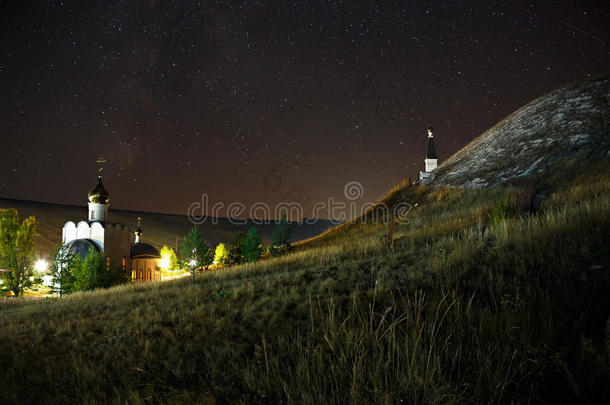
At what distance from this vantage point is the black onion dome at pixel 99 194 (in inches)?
2101

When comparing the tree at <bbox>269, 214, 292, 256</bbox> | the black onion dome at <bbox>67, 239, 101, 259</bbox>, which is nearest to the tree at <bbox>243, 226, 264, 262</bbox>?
the tree at <bbox>269, 214, 292, 256</bbox>

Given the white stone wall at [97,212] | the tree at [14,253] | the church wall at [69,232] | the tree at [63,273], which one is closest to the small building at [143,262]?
the white stone wall at [97,212]

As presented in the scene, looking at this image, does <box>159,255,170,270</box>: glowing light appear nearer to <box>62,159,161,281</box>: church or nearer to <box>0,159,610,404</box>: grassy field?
<box>62,159,161,281</box>: church

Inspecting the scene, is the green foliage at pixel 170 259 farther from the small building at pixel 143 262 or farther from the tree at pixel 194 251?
the tree at pixel 194 251

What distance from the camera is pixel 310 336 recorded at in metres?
4.35

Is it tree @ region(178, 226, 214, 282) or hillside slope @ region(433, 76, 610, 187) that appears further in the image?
tree @ region(178, 226, 214, 282)

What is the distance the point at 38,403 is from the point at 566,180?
21.8 m

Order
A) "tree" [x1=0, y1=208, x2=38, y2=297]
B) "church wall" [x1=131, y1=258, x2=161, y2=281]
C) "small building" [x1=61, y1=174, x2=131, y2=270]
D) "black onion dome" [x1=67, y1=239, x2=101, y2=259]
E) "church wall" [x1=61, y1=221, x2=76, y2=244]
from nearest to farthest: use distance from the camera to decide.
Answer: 1. "tree" [x1=0, y1=208, x2=38, y2=297]
2. "black onion dome" [x1=67, y1=239, x2=101, y2=259]
3. "small building" [x1=61, y1=174, x2=131, y2=270]
4. "church wall" [x1=61, y1=221, x2=76, y2=244]
5. "church wall" [x1=131, y1=258, x2=161, y2=281]

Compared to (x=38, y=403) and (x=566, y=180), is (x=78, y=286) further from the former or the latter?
(x=566, y=180)

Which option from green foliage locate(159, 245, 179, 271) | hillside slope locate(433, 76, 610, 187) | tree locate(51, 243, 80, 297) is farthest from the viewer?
green foliage locate(159, 245, 179, 271)

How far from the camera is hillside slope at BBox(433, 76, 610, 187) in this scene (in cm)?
1992

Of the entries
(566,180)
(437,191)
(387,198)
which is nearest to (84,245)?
(387,198)

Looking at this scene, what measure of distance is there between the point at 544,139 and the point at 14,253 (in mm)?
56205

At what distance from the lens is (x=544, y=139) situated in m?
23.2
